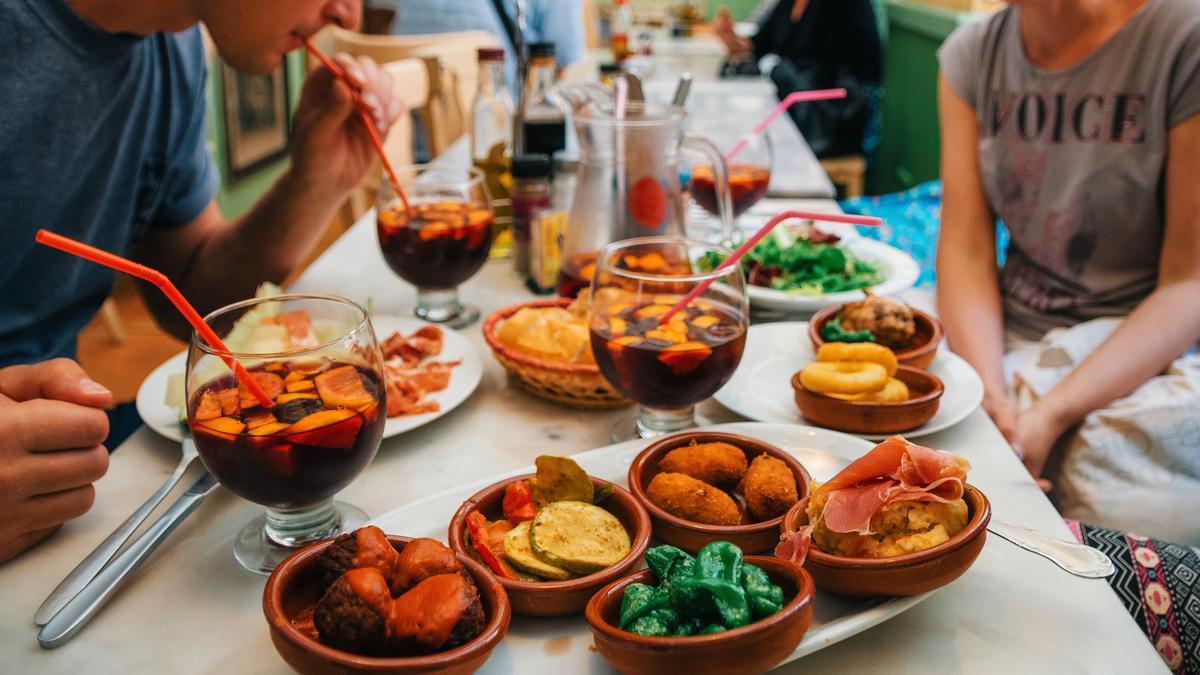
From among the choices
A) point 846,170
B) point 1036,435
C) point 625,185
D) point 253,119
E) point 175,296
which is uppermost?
point 175,296

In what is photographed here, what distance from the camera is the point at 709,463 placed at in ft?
2.65

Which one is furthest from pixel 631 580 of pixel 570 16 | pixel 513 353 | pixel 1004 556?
pixel 570 16

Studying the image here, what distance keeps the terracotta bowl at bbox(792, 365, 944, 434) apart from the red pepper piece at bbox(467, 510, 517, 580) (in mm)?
423

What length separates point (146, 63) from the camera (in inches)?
55.1

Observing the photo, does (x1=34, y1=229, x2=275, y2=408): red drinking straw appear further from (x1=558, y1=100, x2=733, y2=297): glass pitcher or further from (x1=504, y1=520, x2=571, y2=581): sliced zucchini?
(x1=558, y1=100, x2=733, y2=297): glass pitcher

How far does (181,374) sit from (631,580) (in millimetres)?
674

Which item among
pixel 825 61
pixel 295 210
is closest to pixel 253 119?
pixel 825 61

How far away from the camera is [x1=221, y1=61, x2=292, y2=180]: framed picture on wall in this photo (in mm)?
4633

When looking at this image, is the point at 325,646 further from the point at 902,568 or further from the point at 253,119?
the point at 253,119

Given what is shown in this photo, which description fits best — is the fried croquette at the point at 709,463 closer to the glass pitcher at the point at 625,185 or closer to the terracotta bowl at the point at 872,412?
the terracotta bowl at the point at 872,412

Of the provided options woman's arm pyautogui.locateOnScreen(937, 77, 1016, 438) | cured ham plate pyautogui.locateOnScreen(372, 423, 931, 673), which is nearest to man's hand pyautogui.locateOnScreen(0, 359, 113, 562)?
cured ham plate pyautogui.locateOnScreen(372, 423, 931, 673)

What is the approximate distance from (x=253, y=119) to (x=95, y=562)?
473cm

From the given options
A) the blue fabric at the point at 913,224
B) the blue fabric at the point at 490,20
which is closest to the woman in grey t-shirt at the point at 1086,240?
the blue fabric at the point at 913,224

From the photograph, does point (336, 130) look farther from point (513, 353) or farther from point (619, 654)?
point (619, 654)
